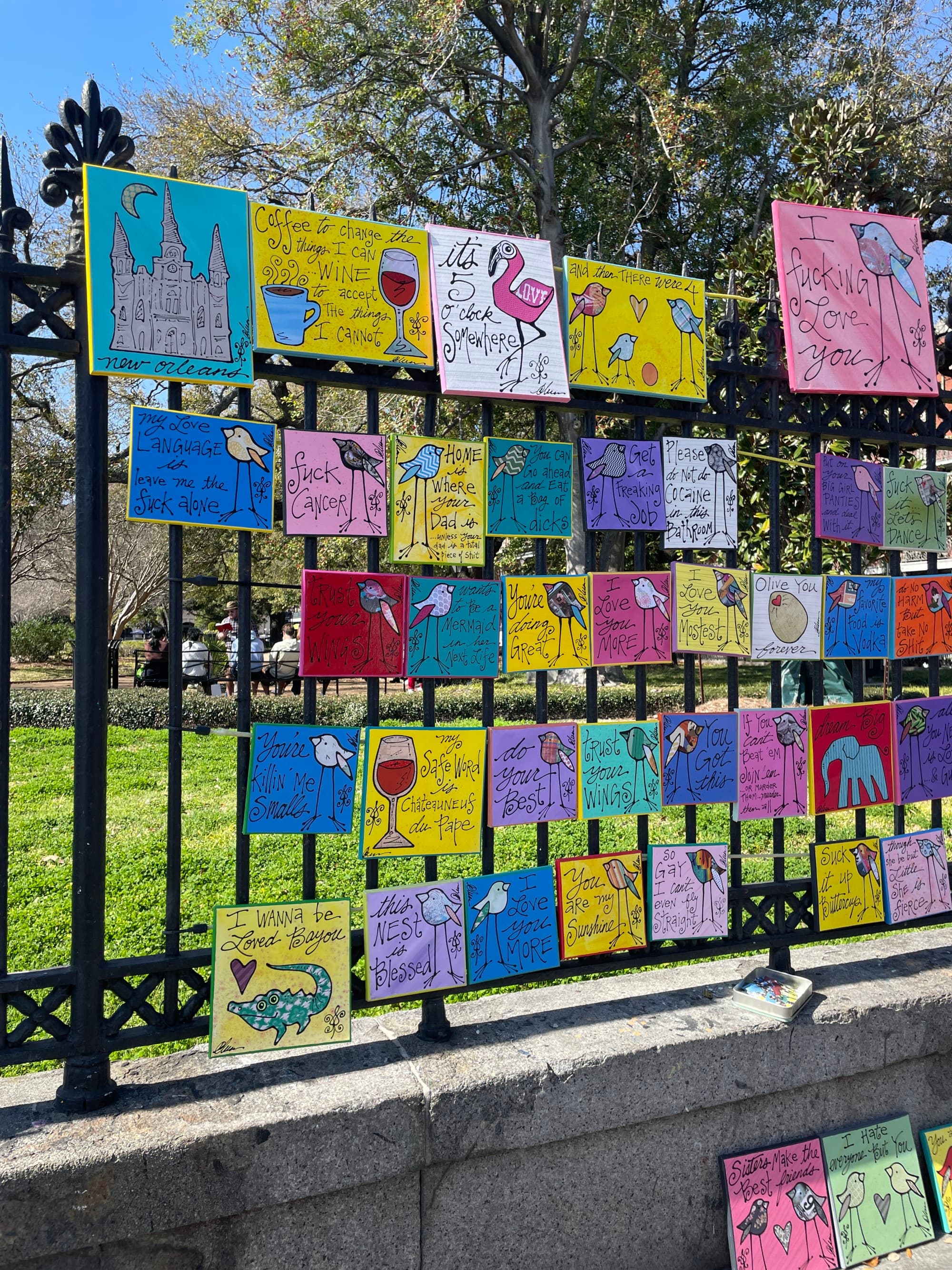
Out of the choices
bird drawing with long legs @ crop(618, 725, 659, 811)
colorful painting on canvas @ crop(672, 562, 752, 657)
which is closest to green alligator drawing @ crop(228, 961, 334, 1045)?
bird drawing with long legs @ crop(618, 725, 659, 811)

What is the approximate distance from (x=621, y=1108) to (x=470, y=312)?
7.42 ft

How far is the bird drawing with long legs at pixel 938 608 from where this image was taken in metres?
3.46

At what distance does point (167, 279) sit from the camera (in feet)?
7.48

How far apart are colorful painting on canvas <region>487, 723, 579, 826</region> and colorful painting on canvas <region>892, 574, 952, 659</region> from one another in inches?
54.8

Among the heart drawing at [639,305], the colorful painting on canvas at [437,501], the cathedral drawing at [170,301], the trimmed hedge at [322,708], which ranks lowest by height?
the trimmed hedge at [322,708]

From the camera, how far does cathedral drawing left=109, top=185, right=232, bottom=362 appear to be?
88.4 inches

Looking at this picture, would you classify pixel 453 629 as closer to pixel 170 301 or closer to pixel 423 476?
pixel 423 476

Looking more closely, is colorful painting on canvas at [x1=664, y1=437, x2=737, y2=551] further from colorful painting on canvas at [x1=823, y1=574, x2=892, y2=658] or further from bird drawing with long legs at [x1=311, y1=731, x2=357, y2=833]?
bird drawing with long legs at [x1=311, y1=731, x2=357, y2=833]

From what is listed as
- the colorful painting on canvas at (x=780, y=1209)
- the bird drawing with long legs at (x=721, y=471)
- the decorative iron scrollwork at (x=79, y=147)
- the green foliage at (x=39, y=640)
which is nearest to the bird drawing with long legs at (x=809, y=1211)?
the colorful painting on canvas at (x=780, y=1209)

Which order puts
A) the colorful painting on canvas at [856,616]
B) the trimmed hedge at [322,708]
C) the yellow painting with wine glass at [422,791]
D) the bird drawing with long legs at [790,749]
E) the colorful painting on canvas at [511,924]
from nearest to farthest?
the yellow painting with wine glass at [422,791], the colorful painting on canvas at [511,924], the bird drawing with long legs at [790,749], the colorful painting on canvas at [856,616], the trimmed hedge at [322,708]

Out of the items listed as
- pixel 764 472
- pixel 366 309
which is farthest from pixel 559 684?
pixel 366 309

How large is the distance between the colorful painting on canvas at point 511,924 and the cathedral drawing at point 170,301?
5.33ft

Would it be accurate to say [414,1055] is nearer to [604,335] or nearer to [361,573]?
[361,573]

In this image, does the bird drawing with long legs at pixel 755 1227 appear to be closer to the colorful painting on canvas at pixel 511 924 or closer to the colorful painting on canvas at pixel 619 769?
the colorful painting on canvas at pixel 511 924
